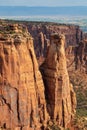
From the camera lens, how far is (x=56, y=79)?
70.6 metres

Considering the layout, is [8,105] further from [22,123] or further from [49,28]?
[49,28]

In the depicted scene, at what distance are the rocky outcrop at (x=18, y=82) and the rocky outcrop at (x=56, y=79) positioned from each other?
2750 mm

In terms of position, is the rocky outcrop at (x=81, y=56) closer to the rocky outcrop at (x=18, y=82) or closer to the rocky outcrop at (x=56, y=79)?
the rocky outcrop at (x=56, y=79)

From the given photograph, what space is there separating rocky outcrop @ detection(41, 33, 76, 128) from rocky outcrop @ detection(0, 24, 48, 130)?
275 cm

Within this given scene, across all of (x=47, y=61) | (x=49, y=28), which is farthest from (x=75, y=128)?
(x=49, y=28)

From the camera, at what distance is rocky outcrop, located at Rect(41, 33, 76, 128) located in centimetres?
7062

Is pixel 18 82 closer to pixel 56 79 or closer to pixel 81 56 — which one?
pixel 56 79

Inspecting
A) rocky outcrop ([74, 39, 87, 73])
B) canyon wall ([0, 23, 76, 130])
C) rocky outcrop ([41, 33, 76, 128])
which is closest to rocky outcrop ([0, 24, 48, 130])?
canyon wall ([0, 23, 76, 130])

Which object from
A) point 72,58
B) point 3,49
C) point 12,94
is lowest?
point 72,58

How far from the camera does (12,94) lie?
64438 mm

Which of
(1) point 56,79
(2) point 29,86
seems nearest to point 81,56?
(1) point 56,79

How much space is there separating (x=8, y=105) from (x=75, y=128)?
1603cm

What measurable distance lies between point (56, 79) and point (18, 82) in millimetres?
7702

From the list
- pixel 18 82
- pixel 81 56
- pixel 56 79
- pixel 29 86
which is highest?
pixel 18 82
